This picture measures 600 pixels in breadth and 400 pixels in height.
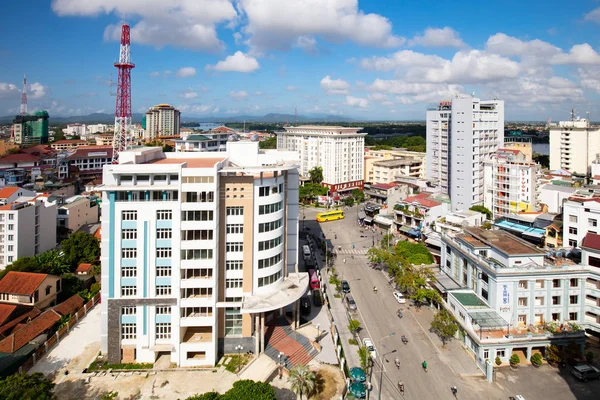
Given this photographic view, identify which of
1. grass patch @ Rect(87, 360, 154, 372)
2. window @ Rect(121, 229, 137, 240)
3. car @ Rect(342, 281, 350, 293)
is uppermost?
window @ Rect(121, 229, 137, 240)

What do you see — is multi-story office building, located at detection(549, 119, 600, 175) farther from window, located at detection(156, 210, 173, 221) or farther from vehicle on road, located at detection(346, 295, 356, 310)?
A: window, located at detection(156, 210, 173, 221)

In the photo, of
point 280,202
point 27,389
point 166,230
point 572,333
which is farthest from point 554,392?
point 27,389

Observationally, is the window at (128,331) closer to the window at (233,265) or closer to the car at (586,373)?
the window at (233,265)

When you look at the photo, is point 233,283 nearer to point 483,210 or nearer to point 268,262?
point 268,262

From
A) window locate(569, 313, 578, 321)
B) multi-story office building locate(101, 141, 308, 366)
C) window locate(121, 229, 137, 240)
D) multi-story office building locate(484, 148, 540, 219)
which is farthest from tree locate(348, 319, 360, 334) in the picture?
multi-story office building locate(484, 148, 540, 219)

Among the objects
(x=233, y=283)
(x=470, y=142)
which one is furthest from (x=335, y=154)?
(x=233, y=283)

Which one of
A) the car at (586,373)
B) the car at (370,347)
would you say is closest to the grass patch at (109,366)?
the car at (370,347)
